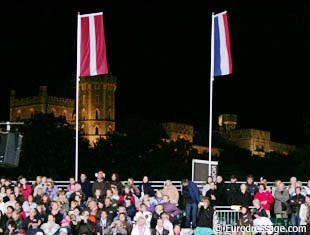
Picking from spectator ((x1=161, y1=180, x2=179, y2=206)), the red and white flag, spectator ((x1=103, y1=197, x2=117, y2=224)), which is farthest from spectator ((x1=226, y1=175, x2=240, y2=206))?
the red and white flag

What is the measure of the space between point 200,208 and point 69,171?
52987 millimetres

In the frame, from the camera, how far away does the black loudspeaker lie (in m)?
20.0

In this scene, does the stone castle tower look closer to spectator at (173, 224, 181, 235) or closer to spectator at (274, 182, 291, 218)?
spectator at (274, 182, 291, 218)

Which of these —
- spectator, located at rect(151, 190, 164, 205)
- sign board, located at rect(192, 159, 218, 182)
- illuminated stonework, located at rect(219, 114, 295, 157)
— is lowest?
spectator, located at rect(151, 190, 164, 205)

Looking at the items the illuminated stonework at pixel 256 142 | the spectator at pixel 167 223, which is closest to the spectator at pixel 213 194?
the spectator at pixel 167 223

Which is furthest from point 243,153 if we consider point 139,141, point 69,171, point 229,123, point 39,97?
point 69,171

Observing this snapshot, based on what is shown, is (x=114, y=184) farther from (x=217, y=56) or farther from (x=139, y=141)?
(x=139, y=141)

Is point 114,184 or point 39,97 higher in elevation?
point 39,97

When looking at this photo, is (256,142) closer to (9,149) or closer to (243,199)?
(243,199)

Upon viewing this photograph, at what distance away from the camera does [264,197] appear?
979 inches

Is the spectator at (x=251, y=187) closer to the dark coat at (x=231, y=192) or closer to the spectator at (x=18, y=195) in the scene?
the dark coat at (x=231, y=192)

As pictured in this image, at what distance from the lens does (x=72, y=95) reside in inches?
5664

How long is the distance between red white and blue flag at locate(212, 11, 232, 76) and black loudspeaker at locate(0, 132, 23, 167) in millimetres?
11164

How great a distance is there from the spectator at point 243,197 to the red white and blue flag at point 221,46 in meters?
5.95
